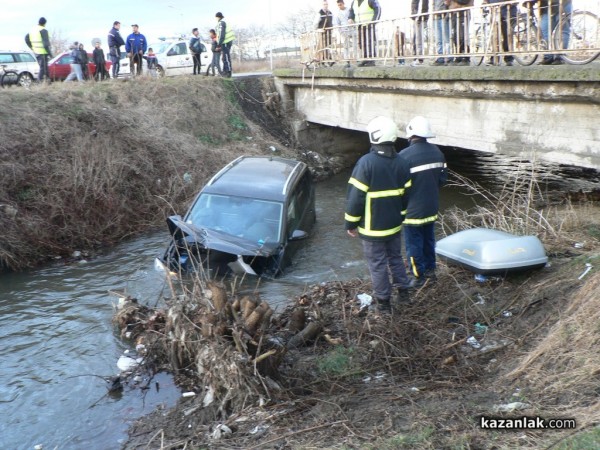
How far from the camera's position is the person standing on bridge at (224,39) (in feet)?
68.7

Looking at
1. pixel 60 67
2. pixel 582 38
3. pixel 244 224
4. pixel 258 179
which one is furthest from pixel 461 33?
pixel 60 67

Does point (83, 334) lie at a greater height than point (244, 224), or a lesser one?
lesser

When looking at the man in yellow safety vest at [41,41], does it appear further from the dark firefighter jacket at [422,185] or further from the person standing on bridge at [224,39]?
the dark firefighter jacket at [422,185]

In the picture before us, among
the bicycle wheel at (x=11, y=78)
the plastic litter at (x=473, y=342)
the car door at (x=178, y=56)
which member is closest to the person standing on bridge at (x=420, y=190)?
the plastic litter at (x=473, y=342)

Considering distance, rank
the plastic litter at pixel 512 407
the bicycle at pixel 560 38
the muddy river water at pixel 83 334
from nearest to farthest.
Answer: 1. the plastic litter at pixel 512 407
2. the muddy river water at pixel 83 334
3. the bicycle at pixel 560 38

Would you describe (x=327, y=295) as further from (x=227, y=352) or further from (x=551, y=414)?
(x=551, y=414)

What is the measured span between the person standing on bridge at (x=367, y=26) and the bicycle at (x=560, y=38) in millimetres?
4641

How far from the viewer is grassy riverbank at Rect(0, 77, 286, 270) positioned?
11.8 meters

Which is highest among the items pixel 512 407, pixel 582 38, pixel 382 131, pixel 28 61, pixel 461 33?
pixel 28 61

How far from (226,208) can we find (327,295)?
2.60 metres

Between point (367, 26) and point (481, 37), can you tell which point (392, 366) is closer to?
point (481, 37)

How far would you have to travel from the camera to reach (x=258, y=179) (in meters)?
10.2

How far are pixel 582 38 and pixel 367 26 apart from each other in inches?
249

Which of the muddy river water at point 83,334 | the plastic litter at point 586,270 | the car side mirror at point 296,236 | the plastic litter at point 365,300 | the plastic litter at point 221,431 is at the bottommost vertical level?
the muddy river water at point 83,334
